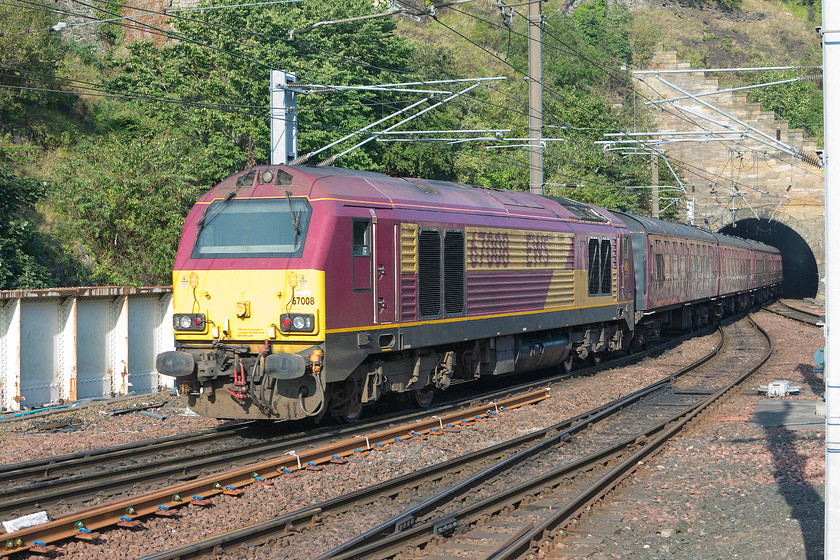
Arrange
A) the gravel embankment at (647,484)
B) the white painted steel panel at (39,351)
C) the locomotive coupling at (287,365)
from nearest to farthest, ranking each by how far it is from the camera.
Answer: the gravel embankment at (647,484) < the locomotive coupling at (287,365) < the white painted steel panel at (39,351)

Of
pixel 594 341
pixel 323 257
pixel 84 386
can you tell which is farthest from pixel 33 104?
pixel 323 257

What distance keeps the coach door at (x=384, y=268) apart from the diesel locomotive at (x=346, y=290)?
0.03 metres

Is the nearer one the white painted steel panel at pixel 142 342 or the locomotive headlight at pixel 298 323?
the locomotive headlight at pixel 298 323

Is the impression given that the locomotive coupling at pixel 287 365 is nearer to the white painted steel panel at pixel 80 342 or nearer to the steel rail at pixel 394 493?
the steel rail at pixel 394 493

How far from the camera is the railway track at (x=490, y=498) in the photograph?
7727 millimetres

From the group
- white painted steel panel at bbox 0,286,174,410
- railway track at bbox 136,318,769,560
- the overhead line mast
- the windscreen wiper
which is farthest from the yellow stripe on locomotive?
the overhead line mast

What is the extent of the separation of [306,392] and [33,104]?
25489 mm

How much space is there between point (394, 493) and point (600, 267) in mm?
12016

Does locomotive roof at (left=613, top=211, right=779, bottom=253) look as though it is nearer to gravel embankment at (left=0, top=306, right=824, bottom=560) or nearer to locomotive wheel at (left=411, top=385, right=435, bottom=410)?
gravel embankment at (left=0, top=306, right=824, bottom=560)

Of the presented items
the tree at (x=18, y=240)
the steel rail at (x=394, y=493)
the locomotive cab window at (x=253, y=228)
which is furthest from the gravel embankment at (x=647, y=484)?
the tree at (x=18, y=240)

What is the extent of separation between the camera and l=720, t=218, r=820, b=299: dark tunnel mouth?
219 feet

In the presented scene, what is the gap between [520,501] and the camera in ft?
30.5

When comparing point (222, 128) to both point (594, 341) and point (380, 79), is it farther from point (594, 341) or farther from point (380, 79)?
point (594, 341)

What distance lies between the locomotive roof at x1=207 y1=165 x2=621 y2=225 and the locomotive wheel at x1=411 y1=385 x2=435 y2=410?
3035mm
